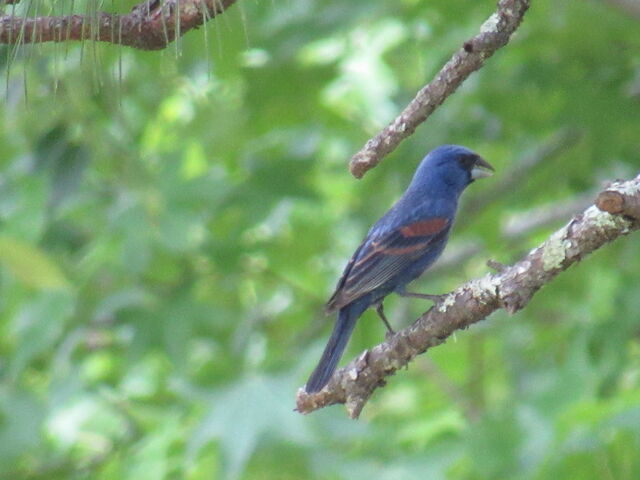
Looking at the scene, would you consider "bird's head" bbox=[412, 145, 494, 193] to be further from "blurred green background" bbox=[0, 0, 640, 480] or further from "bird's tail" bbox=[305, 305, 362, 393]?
"blurred green background" bbox=[0, 0, 640, 480]

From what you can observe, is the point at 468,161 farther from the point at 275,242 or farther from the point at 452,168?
the point at 275,242

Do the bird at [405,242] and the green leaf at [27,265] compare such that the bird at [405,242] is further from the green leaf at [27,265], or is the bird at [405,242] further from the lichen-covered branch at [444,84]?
the lichen-covered branch at [444,84]

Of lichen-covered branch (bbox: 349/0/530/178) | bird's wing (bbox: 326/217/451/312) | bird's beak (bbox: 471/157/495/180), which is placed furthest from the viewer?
bird's beak (bbox: 471/157/495/180)

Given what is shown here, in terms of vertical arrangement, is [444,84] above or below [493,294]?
above

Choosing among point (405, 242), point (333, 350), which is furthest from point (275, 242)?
point (333, 350)

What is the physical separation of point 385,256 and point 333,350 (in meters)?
0.48

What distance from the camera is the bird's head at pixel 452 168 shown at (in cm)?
391

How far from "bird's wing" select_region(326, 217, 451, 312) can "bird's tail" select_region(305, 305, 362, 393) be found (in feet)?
0.28

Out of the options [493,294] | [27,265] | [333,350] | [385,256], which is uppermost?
[27,265]

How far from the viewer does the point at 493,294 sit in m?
2.18

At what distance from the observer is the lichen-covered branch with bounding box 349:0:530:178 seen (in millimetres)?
2035

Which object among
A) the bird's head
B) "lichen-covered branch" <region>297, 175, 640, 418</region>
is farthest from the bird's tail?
the bird's head

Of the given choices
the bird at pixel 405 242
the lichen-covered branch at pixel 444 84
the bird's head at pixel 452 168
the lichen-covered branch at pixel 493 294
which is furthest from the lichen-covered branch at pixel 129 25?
the bird's head at pixel 452 168

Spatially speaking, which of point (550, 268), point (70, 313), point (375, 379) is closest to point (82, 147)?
point (70, 313)
